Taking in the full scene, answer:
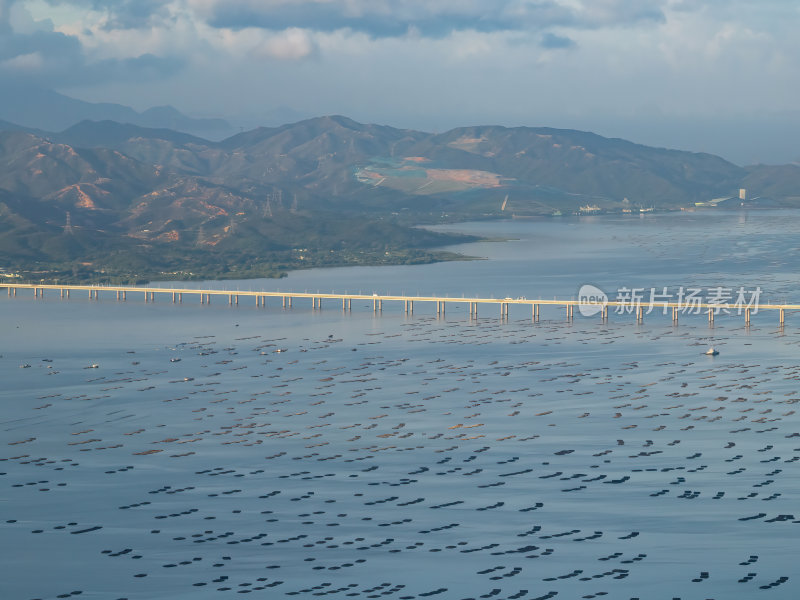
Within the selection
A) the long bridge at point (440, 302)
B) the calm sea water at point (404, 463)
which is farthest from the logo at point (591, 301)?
the calm sea water at point (404, 463)

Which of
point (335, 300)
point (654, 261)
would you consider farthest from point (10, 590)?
point (654, 261)

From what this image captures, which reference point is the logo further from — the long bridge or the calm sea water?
the calm sea water

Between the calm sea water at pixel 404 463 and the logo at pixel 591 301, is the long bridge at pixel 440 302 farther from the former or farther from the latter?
the calm sea water at pixel 404 463

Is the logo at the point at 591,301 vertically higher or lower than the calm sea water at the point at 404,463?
higher

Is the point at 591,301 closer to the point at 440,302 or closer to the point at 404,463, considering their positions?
the point at 440,302

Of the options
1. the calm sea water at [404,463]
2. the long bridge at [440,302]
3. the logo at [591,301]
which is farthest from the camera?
the logo at [591,301]

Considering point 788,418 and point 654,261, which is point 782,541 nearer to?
point 788,418

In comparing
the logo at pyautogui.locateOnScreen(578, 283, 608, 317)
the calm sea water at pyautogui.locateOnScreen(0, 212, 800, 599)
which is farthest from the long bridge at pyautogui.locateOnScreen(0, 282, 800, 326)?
the calm sea water at pyautogui.locateOnScreen(0, 212, 800, 599)
